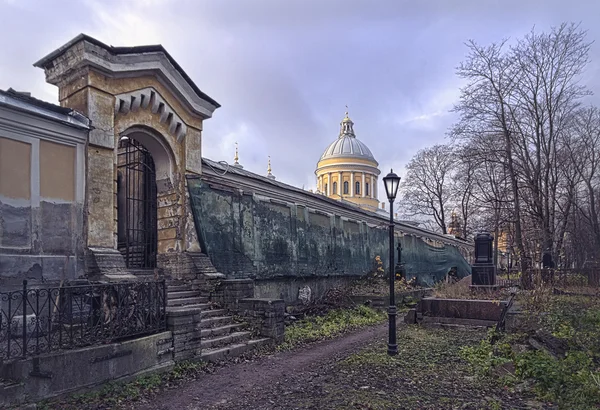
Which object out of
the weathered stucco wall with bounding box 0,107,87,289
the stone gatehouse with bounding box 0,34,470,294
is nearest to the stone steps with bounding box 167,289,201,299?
the stone gatehouse with bounding box 0,34,470,294

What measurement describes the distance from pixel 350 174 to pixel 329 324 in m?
45.4

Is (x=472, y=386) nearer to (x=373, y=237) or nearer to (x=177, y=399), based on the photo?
(x=177, y=399)

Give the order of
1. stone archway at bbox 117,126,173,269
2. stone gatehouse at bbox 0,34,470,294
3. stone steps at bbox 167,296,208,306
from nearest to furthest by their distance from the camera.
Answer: stone gatehouse at bbox 0,34,470,294
stone steps at bbox 167,296,208,306
stone archway at bbox 117,126,173,269

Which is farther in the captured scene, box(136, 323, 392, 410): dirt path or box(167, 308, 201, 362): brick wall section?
box(167, 308, 201, 362): brick wall section

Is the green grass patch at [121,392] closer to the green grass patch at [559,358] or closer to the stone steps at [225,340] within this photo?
the stone steps at [225,340]

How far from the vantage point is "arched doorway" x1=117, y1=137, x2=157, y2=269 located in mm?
12086

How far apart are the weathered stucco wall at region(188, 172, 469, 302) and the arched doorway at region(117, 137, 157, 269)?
4.56 ft

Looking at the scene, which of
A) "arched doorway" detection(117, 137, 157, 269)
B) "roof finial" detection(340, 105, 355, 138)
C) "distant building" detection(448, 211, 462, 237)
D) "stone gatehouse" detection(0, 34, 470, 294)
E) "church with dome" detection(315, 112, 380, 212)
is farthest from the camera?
"roof finial" detection(340, 105, 355, 138)

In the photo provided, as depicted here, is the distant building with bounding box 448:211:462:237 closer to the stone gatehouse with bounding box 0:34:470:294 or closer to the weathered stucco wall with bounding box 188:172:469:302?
the weathered stucco wall with bounding box 188:172:469:302

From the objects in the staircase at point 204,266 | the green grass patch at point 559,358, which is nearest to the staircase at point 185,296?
the staircase at point 204,266

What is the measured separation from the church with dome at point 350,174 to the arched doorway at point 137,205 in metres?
44.0

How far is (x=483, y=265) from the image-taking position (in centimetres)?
1841

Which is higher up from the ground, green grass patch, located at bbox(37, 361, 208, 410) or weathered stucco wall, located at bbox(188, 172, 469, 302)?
weathered stucco wall, located at bbox(188, 172, 469, 302)

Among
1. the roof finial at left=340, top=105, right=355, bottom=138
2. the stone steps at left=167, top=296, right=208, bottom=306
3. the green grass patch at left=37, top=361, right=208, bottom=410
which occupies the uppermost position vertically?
the roof finial at left=340, top=105, right=355, bottom=138
